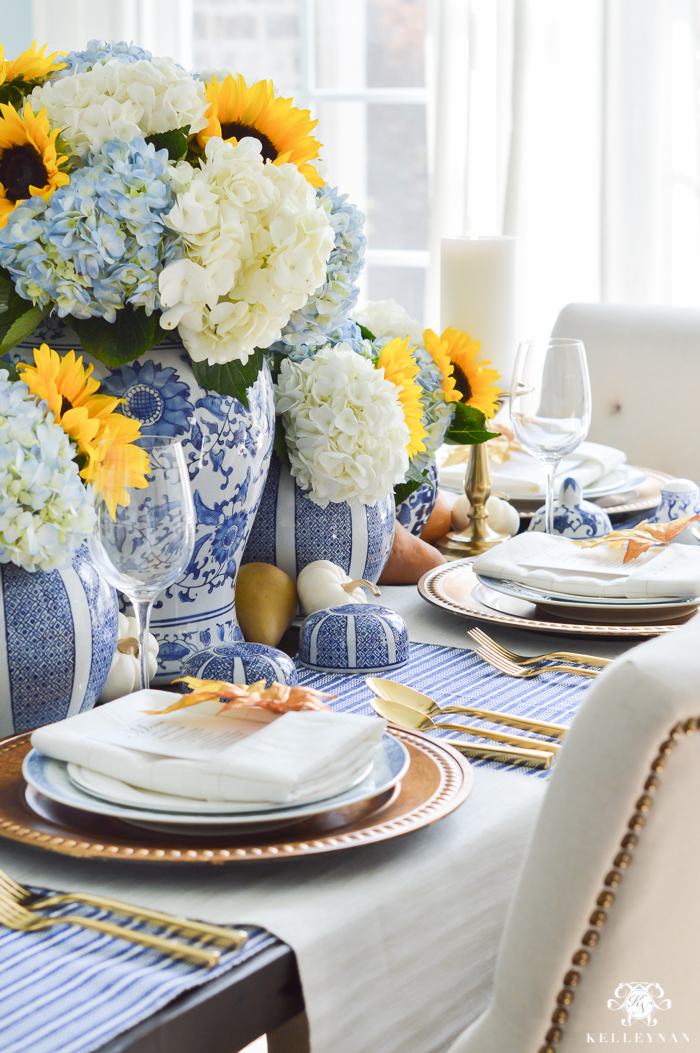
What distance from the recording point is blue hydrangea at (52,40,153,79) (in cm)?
88

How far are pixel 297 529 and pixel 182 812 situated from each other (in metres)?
0.49

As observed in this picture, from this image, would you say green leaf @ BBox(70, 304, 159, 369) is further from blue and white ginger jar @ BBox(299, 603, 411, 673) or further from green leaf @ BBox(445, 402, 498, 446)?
green leaf @ BBox(445, 402, 498, 446)

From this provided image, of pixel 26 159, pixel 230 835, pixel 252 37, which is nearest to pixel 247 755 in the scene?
pixel 230 835

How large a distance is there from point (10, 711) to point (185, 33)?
11.8 ft

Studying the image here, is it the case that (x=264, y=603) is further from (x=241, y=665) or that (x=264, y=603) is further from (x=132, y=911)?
(x=132, y=911)

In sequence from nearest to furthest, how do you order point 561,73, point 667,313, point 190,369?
point 190,369 < point 667,313 < point 561,73

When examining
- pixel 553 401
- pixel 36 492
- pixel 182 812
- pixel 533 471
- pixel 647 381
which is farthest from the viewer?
pixel 647 381

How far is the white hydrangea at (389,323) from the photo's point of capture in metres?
1.26

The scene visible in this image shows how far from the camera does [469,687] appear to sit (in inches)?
35.5

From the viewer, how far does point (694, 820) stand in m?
0.53

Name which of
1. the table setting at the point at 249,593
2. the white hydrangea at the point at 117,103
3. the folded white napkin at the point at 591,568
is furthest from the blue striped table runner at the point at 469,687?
the white hydrangea at the point at 117,103

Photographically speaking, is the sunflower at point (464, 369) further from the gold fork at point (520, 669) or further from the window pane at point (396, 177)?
the window pane at point (396, 177)

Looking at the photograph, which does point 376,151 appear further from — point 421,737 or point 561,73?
point 421,737

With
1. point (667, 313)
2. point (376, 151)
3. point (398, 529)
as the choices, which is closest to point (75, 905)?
point (398, 529)
